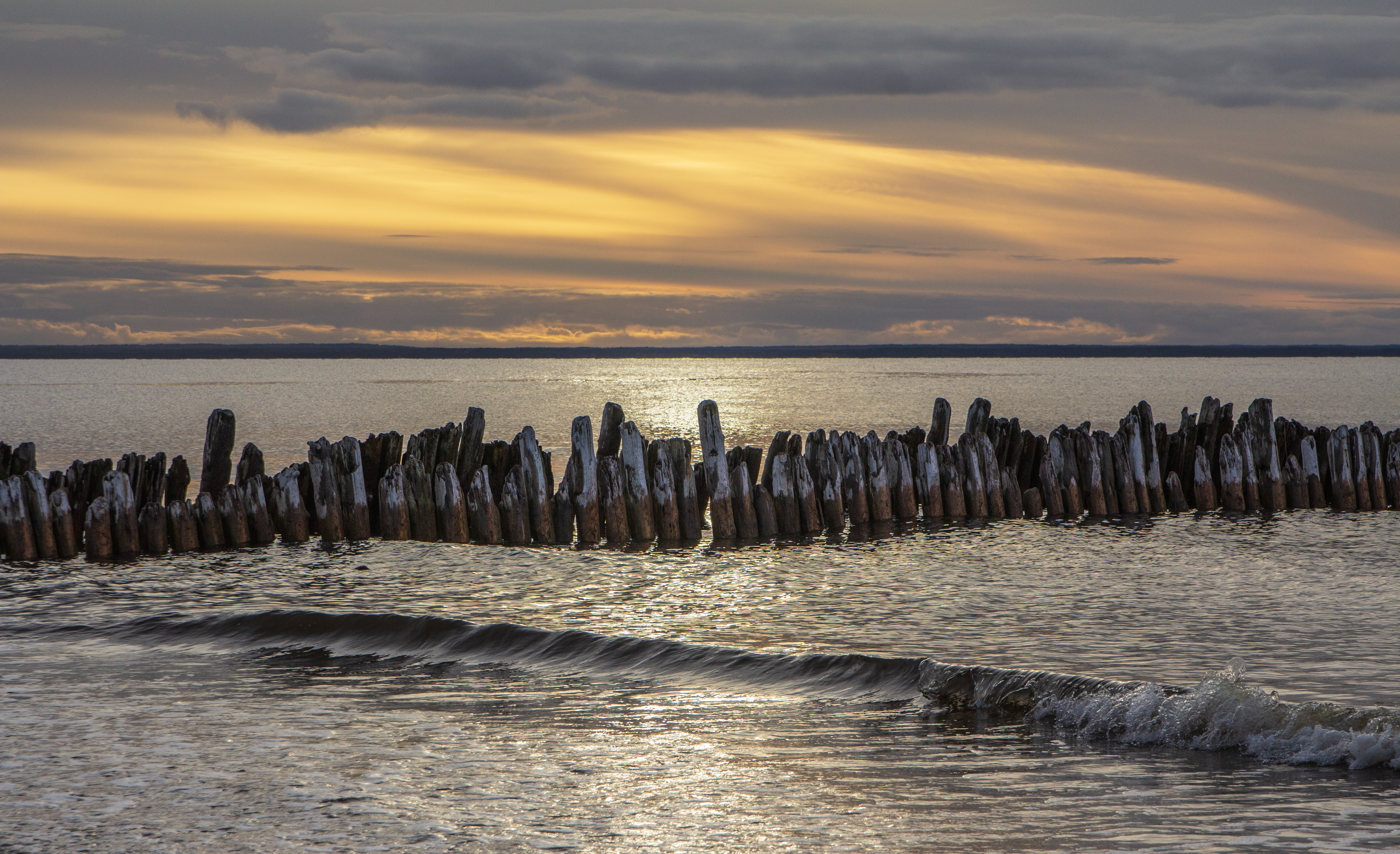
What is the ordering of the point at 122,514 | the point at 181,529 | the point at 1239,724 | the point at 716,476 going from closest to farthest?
the point at 1239,724 → the point at 122,514 → the point at 181,529 → the point at 716,476

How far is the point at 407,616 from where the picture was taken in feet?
31.6

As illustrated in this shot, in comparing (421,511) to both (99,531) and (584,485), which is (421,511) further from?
(99,531)

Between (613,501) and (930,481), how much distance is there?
177 inches

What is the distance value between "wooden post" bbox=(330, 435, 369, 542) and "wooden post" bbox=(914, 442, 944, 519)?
7.15m

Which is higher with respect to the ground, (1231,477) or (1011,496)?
(1011,496)

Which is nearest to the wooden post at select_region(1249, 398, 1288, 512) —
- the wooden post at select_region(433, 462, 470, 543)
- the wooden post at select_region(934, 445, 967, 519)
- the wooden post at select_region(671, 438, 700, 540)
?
the wooden post at select_region(934, 445, 967, 519)

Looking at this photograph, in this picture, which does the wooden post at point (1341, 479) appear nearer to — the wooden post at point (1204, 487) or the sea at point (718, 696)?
the sea at point (718, 696)

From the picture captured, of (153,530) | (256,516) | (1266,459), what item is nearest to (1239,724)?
(256,516)

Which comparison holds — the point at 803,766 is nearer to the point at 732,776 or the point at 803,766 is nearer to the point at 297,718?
the point at 732,776

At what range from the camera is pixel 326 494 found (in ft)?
45.0

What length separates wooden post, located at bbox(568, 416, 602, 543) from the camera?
13781 millimetres

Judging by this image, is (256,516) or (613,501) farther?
(613,501)

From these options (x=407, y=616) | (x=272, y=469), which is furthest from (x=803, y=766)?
(x=272, y=469)

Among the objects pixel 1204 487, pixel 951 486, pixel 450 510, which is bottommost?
pixel 1204 487
